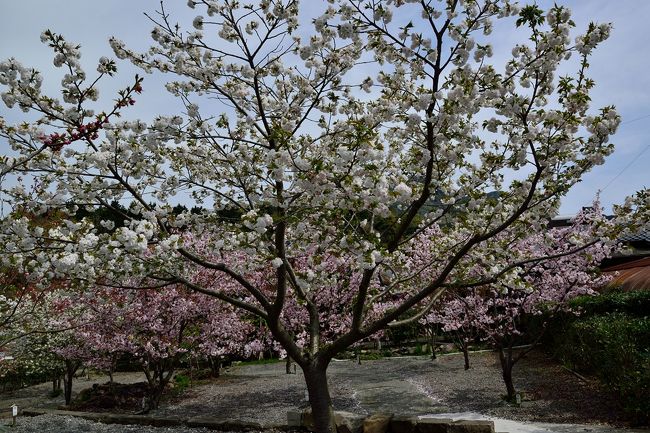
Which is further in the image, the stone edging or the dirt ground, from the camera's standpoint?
the dirt ground

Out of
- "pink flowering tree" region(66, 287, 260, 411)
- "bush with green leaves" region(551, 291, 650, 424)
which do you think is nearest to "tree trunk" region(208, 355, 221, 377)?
"pink flowering tree" region(66, 287, 260, 411)

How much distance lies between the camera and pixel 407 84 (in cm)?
562

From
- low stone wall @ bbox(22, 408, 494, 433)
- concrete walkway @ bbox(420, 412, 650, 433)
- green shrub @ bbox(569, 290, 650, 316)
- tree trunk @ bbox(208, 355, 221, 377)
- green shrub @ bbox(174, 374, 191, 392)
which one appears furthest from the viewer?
tree trunk @ bbox(208, 355, 221, 377)

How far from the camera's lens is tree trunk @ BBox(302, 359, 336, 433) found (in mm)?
5871

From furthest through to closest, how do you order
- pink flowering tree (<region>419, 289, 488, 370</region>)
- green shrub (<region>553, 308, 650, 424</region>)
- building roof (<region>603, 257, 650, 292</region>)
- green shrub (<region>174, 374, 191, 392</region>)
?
green shrub (<region>174, 374, 191, 392</region>)
building roof (<region>603, 257, 650, 292</region>)
pink flowering tree (<region>419, 289, 488, 370</region>)
green shrub (<region>553, 308, 650, 424</region>)

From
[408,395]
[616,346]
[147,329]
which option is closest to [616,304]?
[616,346]

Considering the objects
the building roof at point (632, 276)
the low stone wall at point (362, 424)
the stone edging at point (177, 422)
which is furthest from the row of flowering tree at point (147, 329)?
the building roof at point (632, 276)

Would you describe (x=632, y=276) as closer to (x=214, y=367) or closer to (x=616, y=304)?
(x=616, y=304)

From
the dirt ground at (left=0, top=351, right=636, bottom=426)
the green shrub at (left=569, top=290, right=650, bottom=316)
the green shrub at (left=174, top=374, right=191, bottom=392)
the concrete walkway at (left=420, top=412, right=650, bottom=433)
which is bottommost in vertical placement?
the concrete walkway at (left=420, top=412, right=650, bottom=433)

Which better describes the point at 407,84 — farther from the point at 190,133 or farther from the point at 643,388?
the point at 643,388

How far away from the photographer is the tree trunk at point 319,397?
5871 mm

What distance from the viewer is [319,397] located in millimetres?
5891

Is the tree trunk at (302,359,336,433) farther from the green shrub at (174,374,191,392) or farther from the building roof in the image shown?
the building roof

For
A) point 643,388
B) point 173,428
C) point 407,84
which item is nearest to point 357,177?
point 407,84
